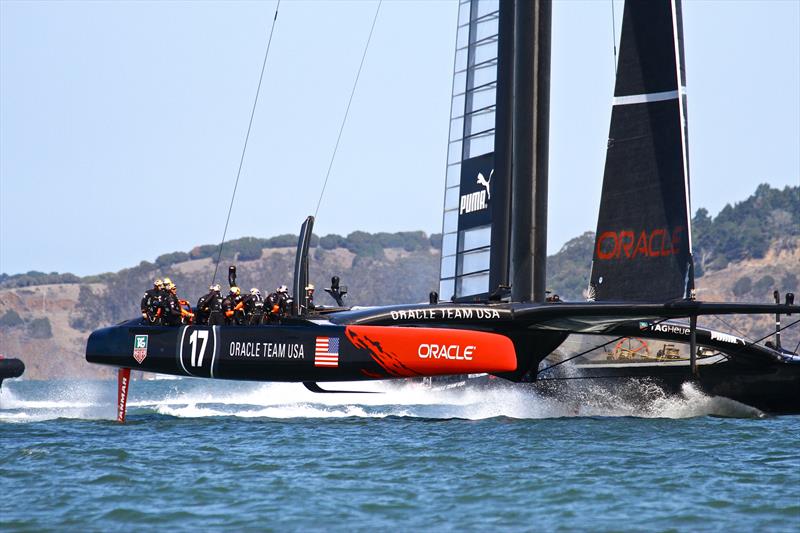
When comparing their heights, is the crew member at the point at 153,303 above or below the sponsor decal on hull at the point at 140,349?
above

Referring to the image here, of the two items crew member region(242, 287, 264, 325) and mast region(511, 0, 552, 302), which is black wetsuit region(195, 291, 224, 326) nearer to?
crew member region(242, 287, 264, 325)

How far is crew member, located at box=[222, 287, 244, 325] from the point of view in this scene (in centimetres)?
1420

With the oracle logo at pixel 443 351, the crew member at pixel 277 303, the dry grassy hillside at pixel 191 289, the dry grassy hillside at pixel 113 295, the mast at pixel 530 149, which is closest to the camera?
the oracle logo at pixel 443 351

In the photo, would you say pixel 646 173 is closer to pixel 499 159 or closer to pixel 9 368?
pixel 499 159

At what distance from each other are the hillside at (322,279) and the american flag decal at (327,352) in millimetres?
81159

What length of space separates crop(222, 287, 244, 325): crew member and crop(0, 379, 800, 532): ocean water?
1.18 meters

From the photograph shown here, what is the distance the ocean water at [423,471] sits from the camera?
7824 millimetres

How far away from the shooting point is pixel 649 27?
13.8m

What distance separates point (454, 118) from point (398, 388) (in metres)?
4.72

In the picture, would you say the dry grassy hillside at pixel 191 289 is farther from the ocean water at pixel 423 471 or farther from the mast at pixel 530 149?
the ocean water at pixel 423 471

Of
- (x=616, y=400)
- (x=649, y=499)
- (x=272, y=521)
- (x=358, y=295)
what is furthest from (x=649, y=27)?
(x=358, y=295)

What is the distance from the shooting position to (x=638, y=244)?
1337 cm

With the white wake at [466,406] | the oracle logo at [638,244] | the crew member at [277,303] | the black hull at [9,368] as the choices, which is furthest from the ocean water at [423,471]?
the black hull at [9,368]

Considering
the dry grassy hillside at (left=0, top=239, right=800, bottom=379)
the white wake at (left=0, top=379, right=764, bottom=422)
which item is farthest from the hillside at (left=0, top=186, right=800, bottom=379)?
the white wake at (left=0, top=379, right=764, bottom=422)
